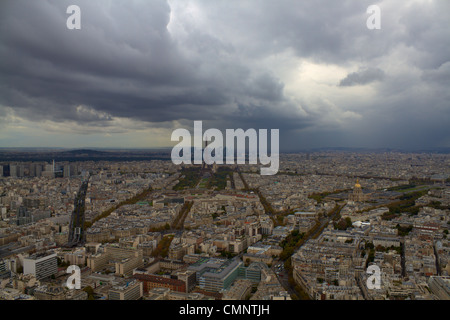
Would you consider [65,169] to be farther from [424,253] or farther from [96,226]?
[424,253]

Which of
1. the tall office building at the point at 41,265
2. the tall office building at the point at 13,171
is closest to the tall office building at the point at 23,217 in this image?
the tall office building at the point at 41,265

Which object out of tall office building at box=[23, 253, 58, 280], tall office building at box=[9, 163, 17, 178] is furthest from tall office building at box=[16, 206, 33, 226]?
tall office building at box=[9, 163, 17, 178]

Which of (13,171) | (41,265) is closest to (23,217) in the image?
(41,265)

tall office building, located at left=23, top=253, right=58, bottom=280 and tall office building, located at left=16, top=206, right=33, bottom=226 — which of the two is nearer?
tall office building, located at left=23, top=253, right=58, bottom=280

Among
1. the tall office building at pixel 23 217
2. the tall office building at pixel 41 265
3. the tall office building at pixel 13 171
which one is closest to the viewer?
the tall office building at pixel 41 265

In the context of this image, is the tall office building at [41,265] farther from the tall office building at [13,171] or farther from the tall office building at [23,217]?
the tall office building at [13,171]

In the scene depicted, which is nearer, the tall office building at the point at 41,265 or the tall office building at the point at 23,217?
the tall office building at the point at 41,265

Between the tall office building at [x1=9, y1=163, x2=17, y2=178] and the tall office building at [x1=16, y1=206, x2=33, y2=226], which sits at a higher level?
the tall office building at [x1=9, y1=163, x2=17, y2=178]

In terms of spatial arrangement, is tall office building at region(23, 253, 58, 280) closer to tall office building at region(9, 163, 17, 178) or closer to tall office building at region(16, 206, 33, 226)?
tall office building at region(16, 206, 33, 226)
